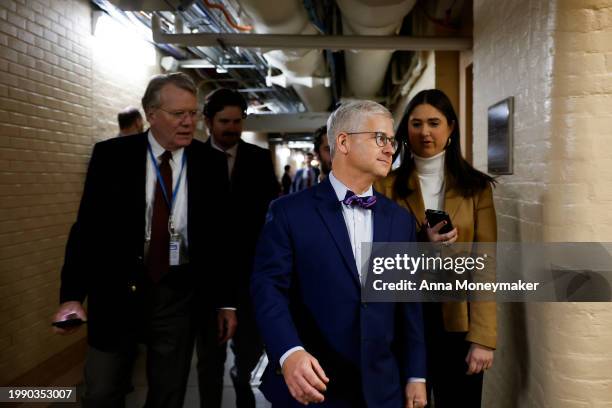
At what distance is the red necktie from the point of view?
1878 mm

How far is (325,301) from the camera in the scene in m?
1.43

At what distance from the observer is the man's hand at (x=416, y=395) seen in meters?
1.50

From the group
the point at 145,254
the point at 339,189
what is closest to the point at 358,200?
the point at 339,189

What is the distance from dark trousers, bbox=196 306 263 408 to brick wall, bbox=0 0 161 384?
1.75 meters

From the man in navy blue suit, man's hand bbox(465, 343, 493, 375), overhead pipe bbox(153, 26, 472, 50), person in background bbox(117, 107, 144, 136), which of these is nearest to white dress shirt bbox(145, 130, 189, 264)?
the man in navy blue suit

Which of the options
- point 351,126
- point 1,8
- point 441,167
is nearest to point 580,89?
point 441,167

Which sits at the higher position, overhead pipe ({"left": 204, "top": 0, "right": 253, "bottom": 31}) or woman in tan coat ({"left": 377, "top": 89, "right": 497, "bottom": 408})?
overhead pipe ({"left": 204, "top": 0, "right": 253, "bottom": 31})

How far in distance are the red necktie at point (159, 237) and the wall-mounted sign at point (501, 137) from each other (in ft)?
5.07

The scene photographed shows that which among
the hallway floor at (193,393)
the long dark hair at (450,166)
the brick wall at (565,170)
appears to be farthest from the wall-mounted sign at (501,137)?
the hallway floor at (193,393)

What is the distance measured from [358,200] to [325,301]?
32 centimetres

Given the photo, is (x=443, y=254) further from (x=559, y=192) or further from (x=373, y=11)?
(x=373, y=11)

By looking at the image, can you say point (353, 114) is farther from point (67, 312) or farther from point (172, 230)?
point (67, 312)

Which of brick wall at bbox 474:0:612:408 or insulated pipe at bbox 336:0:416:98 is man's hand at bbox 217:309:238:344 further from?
insulated pipe at bbox 336:0:416:98

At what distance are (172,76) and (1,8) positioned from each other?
6.55 ft
